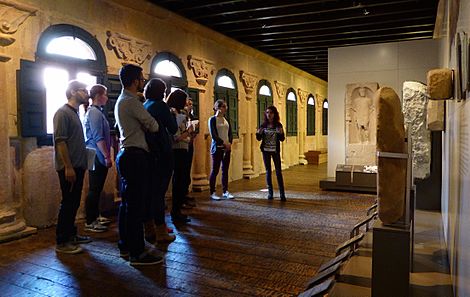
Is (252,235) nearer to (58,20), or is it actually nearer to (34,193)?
(34,193)

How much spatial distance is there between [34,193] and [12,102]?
3.31 feet

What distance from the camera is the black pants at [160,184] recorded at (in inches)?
135

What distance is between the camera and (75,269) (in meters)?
2.98

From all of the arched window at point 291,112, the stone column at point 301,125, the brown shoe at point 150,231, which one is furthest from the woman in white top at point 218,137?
the stone column at point 301,125

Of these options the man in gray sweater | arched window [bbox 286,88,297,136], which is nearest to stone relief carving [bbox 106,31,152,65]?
the man in gray sweater

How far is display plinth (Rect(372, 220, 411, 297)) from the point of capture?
210 cm

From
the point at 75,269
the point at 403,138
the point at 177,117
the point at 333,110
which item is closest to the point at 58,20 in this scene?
the point at 177,117

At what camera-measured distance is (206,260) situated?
3191 mm

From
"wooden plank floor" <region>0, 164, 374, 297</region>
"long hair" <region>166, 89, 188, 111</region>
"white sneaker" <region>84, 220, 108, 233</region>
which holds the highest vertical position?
"long hair" <region>166, 89, 188, 111</region>

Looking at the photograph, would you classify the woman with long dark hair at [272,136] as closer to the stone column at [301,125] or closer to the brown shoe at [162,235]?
the brown shoe at [162,235]

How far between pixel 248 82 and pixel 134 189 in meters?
6.20

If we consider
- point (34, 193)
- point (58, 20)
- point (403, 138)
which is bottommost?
point (34, 193)

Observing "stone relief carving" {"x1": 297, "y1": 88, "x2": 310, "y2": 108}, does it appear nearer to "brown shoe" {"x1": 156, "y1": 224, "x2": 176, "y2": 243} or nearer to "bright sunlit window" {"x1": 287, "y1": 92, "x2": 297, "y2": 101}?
"bright sunlit window" {"x1": 287, "y1": 92, "x2": 297, "y2": 101}

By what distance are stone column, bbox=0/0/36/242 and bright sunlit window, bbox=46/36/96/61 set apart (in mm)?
486
